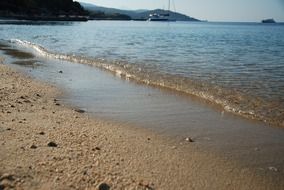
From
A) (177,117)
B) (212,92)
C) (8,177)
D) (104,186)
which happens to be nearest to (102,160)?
(104,186)

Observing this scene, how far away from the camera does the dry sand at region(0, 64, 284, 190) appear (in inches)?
214

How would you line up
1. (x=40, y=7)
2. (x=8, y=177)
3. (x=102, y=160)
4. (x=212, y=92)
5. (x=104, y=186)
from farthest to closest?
(x=40, y=7) → (x=212, y=92) → (x=102, y=160) → (x=104, y=186) → (x=8, y=177)

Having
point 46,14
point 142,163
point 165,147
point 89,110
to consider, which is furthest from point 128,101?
point 46,14

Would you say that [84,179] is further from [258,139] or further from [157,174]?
[258,139]

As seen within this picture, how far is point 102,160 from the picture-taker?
6309 millimetres

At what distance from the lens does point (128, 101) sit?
37.8 ft

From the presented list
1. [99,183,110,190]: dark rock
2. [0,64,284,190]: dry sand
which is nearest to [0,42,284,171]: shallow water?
[0,64,284,190]: dry sand

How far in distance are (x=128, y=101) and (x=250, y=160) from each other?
533cm

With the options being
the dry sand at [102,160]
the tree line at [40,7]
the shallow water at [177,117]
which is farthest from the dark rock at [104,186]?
the tree line at [40,7]

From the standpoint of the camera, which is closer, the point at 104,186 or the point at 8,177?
the point at 8,177

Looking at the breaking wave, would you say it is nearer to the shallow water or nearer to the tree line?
the shallow water

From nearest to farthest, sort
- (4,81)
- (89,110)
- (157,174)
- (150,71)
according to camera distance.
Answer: (157,174) → (89,110) → (4,81) → (150,71)

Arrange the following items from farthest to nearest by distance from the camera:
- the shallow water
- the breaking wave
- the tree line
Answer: the tree line, the breaking wave, the shallow water

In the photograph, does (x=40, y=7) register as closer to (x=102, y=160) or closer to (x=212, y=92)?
(x=212, y=92)
